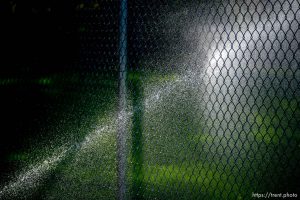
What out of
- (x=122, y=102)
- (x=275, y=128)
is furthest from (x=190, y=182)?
(x=275, y=128)

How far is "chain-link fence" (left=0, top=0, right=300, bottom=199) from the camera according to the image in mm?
3586

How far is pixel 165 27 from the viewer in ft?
14.6

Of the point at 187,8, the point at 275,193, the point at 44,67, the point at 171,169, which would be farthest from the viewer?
the point at 44,67

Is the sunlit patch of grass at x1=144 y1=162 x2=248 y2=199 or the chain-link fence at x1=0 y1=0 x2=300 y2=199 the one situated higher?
the chain-link fence at x1=0 y1=0 x2=300 y2=199

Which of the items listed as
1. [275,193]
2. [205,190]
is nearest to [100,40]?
[205,190]

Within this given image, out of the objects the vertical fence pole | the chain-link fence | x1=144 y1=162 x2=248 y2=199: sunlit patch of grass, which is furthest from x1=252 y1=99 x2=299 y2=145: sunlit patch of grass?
the vertical fence pole

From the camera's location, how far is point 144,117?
4.09m

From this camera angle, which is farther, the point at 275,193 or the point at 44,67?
the point at 44,67

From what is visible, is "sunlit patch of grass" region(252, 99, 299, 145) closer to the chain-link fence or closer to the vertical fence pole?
the chain-link fence

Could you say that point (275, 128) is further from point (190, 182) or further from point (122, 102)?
point (122, 102)

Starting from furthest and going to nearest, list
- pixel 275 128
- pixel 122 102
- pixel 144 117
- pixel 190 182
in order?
pixel 275 128 < pixel 144 117 < pixel 190 182 < pixel 122 102

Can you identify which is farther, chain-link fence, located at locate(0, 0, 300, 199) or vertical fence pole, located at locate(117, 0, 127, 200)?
chain-link fence, located at locate(0, 0, 300, 199)

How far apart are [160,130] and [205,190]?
0.75m

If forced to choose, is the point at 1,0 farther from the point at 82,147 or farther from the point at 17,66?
the point at 82,147
